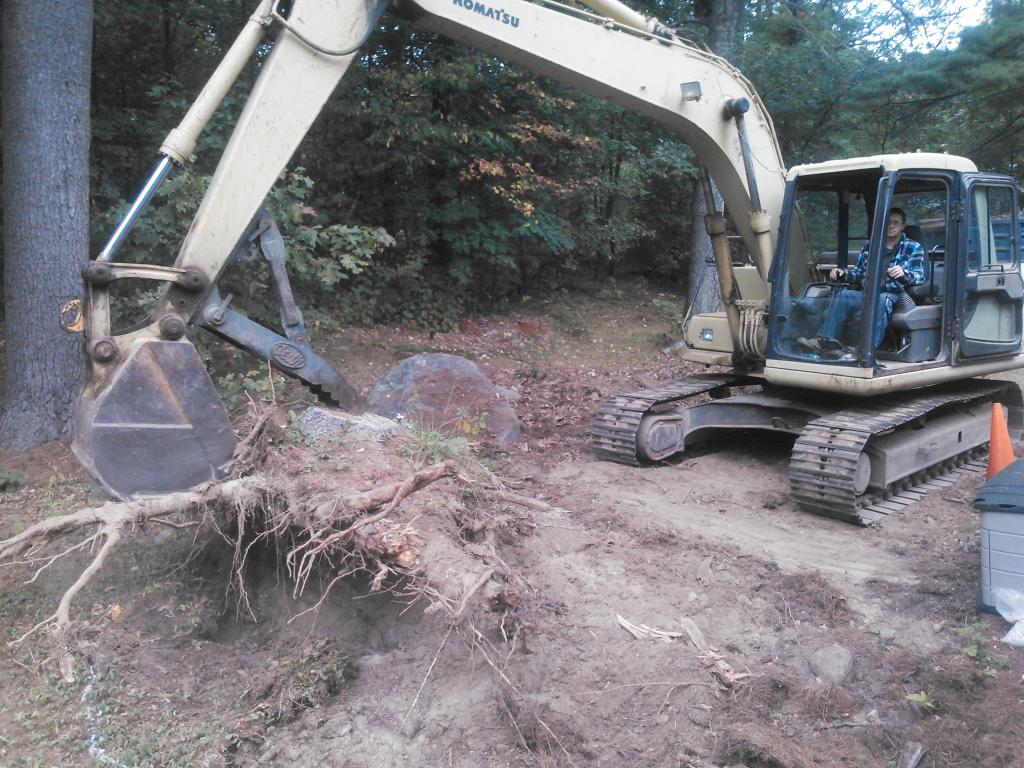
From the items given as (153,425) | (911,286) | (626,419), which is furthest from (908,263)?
(153,425)

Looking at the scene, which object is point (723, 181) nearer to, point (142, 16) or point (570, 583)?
point (570, 583)

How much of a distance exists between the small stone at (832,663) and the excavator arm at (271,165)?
3007mm

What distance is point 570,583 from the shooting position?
4336 mm

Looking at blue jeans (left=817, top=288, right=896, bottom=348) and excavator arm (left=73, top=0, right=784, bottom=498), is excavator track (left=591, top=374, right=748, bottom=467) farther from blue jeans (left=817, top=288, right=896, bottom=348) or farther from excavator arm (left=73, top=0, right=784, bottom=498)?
excavator arm (left=73, top=0, right=784, bottom=498)

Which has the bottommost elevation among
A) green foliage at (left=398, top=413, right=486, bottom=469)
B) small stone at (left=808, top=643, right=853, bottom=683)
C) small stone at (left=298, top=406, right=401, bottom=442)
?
small stone at (left=808, top=643, right=853, bottom=683)

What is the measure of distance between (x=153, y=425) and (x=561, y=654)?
2.23 meters

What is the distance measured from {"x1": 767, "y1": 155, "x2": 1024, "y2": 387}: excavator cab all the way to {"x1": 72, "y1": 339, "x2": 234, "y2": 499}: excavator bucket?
13.1 ft

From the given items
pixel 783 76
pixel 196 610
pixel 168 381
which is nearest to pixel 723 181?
pixel 168 381

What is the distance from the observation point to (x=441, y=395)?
278 inches

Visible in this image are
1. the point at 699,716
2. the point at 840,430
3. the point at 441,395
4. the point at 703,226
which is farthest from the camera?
the point at 703,226

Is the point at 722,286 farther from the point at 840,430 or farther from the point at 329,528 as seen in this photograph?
the point at 329,528

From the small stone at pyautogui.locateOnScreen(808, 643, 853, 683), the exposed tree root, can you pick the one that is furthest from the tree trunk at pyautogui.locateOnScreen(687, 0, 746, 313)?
the exposed tree root

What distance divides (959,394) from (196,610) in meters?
5.98

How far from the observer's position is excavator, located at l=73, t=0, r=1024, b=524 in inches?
159
